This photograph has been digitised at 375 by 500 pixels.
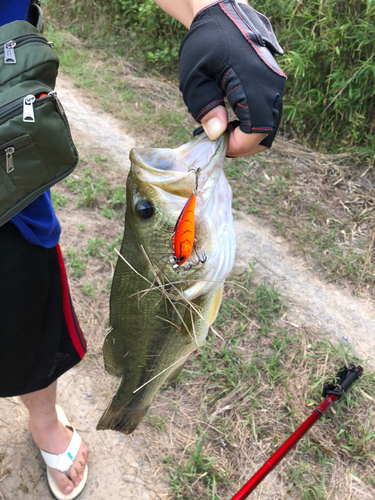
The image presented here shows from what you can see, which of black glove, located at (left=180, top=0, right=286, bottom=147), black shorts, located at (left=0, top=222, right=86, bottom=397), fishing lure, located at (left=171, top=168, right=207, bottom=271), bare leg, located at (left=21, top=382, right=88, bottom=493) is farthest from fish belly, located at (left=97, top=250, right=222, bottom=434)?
black glove, located at (left=180, top=0, right=286, bottom=147)

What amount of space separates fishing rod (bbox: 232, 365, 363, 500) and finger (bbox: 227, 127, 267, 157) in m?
1.39

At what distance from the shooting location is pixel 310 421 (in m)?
2.03

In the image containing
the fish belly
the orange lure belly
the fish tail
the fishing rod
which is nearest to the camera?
the orange lure belly

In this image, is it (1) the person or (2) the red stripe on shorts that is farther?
(2) the red stripe on shorts

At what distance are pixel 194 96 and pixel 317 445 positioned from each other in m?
1.95

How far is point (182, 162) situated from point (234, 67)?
31 cm

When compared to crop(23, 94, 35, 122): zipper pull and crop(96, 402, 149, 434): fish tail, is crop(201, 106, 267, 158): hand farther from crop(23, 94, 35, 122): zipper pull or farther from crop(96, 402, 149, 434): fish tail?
crop(96, 402, 149, 434): fish tail

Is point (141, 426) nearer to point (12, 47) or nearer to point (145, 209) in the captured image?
point (145, 209)

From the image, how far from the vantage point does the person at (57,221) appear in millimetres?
1068

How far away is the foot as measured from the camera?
1983 millimetres

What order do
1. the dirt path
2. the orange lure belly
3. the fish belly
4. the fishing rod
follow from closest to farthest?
the orange lure belly → the fish belly → the fishing rod → the dirt path

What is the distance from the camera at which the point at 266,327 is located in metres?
2.76

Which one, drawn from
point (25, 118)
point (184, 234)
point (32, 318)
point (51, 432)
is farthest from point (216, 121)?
point (51, 432)

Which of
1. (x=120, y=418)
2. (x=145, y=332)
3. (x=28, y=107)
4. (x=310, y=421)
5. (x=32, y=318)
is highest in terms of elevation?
(x=28, y=107)
